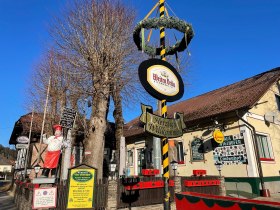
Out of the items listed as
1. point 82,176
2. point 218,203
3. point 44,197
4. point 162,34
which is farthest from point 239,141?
point 44,197

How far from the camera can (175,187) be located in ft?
32.1

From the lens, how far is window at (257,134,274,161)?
13202 millimetres

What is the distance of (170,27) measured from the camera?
6727 mm

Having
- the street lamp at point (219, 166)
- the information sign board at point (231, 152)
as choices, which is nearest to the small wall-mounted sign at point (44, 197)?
the street lamp at point (219, 166)

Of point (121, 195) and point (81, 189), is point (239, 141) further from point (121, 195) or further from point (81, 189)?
point (81, 189)

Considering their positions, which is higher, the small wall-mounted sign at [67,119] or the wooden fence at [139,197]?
the small wall-mounted sign at [67,119]

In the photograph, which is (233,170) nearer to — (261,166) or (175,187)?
(261,166)

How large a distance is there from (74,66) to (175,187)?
26.0ft

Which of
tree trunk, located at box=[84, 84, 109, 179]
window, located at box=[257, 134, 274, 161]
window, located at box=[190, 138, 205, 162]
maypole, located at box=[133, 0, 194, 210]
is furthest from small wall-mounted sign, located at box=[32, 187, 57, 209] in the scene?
window, located at box=[257, 134, 274, 161]

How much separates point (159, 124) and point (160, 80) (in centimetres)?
111

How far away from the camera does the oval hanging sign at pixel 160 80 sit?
544 centimetres

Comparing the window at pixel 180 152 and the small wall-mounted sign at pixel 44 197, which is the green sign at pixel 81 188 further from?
the window at pixel 180 152

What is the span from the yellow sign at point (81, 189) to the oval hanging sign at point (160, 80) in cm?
333

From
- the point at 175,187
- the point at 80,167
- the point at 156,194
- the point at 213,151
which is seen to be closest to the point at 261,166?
the point at 213,151
